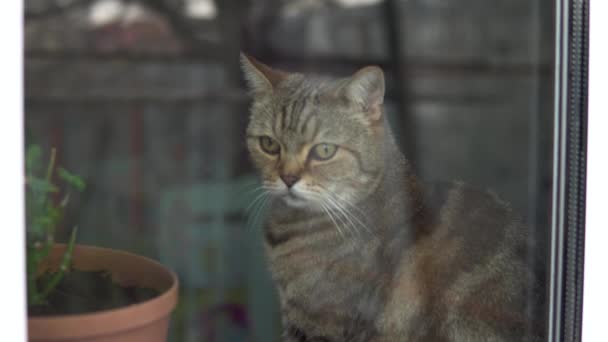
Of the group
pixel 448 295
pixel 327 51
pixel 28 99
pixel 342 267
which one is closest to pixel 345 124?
pixel 327 51

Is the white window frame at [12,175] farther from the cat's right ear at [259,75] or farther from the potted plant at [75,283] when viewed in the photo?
the cat's right ear at [259,75]

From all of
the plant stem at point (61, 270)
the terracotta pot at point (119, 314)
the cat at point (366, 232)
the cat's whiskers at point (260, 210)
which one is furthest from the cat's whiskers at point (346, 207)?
the plant stem at point (61, 270)

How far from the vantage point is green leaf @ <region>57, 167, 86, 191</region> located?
34.5 inches

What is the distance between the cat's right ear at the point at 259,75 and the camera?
1010 millimetres

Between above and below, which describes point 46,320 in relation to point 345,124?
below

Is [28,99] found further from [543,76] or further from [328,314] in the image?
[543,76]

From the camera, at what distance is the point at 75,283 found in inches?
35.3

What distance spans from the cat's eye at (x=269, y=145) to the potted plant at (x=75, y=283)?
9.4 inches

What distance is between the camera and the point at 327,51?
3.47 ft

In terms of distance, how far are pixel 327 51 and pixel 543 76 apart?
413 mm

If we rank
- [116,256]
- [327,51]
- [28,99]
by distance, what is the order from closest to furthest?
[28,99], [116,256], [327,51]

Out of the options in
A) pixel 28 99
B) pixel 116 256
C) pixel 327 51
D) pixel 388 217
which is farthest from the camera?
pixel 388 217

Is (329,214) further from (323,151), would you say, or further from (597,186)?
(597,186)

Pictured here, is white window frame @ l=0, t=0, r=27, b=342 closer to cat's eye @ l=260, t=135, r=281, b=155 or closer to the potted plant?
the potted plant
